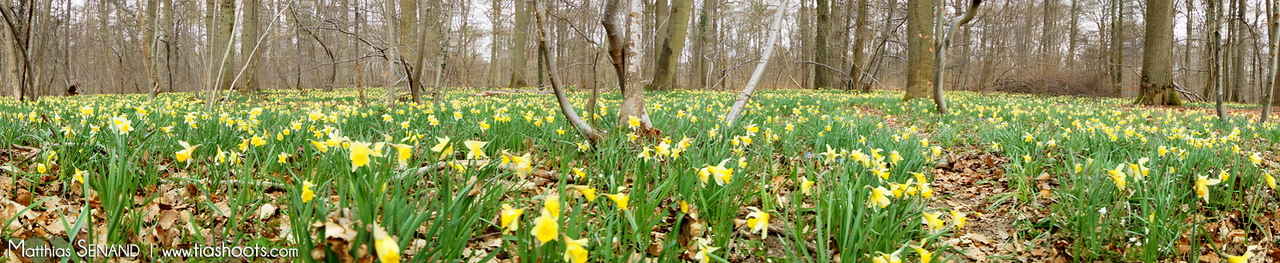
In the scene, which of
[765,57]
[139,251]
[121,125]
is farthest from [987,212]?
[121,125]

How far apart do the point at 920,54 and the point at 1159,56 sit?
4054 mm

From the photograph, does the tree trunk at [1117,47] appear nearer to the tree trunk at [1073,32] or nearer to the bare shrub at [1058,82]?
the bare shrub at [1058,82]

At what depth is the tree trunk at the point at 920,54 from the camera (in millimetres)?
10398

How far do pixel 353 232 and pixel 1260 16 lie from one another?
26181mm

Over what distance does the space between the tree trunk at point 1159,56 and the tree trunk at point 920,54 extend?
3.67 meters

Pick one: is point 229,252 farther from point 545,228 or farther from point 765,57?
point 765,57

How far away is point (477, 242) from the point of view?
159cm

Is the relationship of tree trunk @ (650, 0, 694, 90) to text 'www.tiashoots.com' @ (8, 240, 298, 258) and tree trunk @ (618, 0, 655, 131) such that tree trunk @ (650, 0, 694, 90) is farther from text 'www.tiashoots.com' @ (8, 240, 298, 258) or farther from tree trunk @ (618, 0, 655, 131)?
text 'www.tiashoots.com' @ (8, 240, 298, 258)

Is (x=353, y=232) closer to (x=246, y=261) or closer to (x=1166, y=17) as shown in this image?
(x=246, y=261)

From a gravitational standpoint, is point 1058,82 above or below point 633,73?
above

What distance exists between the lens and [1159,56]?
34.4 feet

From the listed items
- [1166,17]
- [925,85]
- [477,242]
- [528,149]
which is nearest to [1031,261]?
[477,242]

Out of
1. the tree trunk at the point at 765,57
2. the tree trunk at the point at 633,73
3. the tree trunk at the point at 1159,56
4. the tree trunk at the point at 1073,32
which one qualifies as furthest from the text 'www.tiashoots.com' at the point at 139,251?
the tree trunk at the point at 1073,32

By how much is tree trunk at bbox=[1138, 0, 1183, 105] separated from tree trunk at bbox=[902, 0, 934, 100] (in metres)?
3.67
